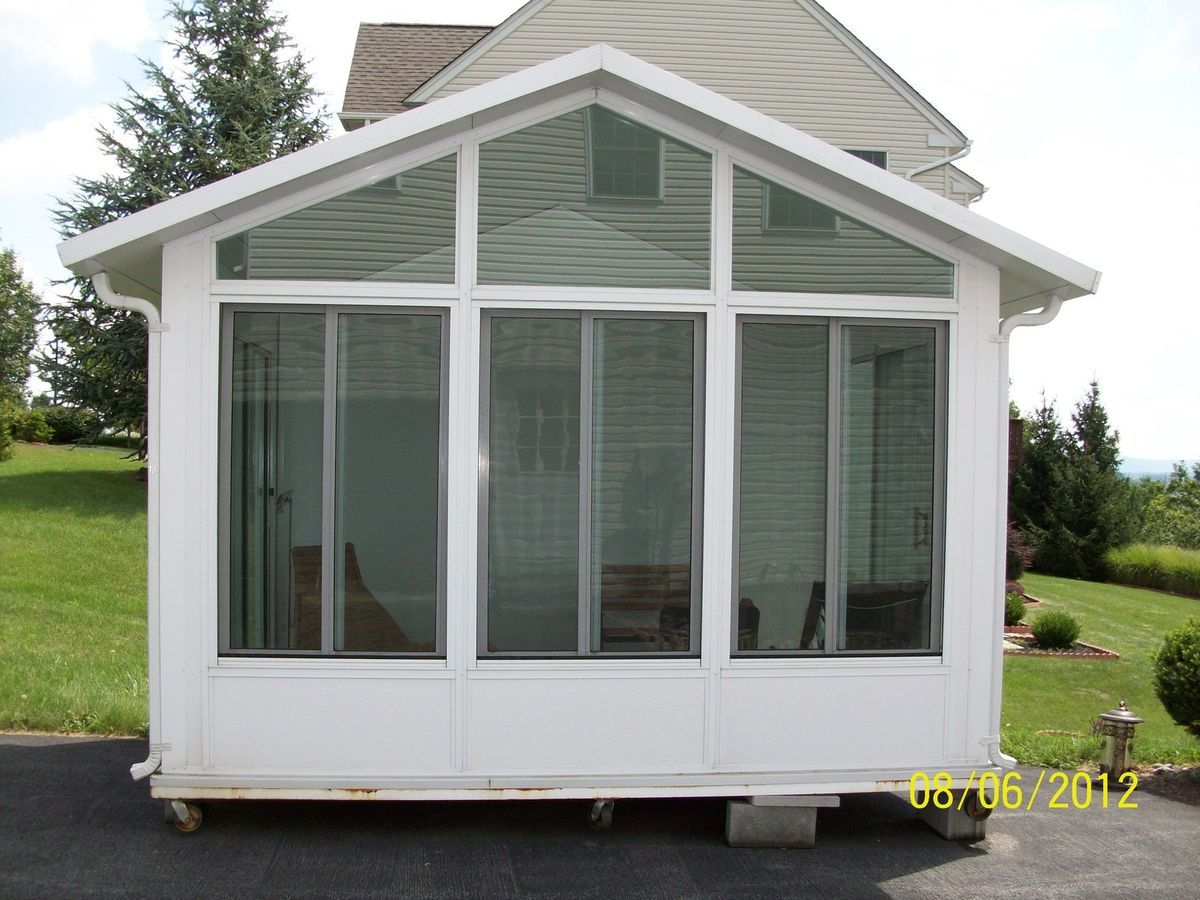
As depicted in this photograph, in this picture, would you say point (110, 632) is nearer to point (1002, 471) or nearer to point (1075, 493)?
point (1002, 471)

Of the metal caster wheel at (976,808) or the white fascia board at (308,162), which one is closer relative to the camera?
the white fascia board at (308,162)

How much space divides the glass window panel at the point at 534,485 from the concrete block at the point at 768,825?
1103mm

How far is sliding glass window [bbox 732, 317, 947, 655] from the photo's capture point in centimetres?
474

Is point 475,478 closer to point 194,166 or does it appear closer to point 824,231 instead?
point 824,231

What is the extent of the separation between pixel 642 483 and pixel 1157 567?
64.6 ft

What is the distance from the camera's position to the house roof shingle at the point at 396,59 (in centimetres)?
1374

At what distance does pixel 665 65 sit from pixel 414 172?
1060cm

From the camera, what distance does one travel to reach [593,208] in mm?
4645

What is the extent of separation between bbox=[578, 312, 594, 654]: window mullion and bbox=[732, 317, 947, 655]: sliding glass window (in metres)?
0.69

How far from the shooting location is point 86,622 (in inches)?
372

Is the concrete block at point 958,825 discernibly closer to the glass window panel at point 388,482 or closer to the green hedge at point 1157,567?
the glass window panel at point 388,482

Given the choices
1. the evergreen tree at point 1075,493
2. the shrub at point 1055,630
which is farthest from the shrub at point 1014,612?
the evergreen tree at point 1075,493

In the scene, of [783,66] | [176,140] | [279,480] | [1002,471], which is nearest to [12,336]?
[176,140]

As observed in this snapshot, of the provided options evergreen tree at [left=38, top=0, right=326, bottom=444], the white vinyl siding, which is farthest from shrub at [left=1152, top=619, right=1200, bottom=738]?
evergreen tree at [left=38, top=0, right=326, bottom=444]
